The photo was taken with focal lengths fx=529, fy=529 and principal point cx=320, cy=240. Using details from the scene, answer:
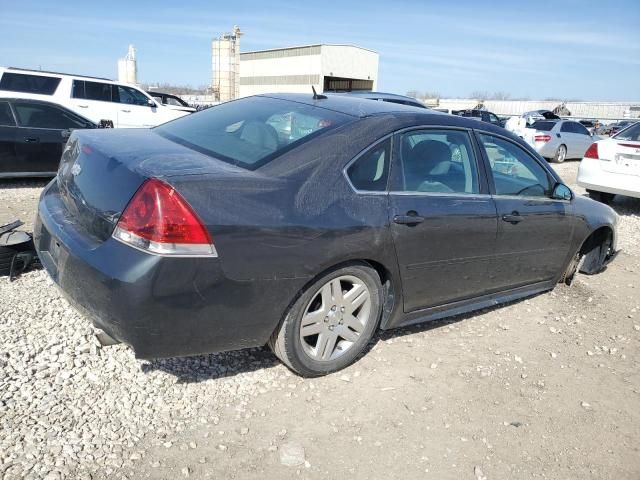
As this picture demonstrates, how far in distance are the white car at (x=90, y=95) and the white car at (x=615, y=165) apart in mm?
7284

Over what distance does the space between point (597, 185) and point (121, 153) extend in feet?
26.6

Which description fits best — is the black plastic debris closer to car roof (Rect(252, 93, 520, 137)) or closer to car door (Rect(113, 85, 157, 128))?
car roof (Rect(252, 93, 520, 137))

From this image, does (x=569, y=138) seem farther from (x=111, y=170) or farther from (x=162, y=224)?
(x=162, y=224)

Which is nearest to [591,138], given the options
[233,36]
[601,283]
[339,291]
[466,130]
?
[601,283]

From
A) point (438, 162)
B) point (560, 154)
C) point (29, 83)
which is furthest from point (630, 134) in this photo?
point (29, 83)

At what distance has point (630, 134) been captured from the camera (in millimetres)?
8594

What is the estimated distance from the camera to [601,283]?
5438 millimetres

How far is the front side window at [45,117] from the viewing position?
8.00m

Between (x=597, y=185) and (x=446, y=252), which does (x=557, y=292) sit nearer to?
(x=446, y=252)

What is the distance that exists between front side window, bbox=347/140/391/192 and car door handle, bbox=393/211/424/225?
0.64ft

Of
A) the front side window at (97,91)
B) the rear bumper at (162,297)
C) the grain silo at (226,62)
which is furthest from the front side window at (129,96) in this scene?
the grain silo at (226,62)

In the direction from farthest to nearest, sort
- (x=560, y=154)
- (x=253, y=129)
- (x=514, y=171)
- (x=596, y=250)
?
1. (x=560, y=154)
2. (x=596, y=250)
3. (x=514, y=171)
4. (x=253, y=129)

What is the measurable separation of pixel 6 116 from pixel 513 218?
7.44 metres

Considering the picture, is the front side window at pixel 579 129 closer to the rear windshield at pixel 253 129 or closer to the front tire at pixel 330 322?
the rear windshield at pixel 253 129
